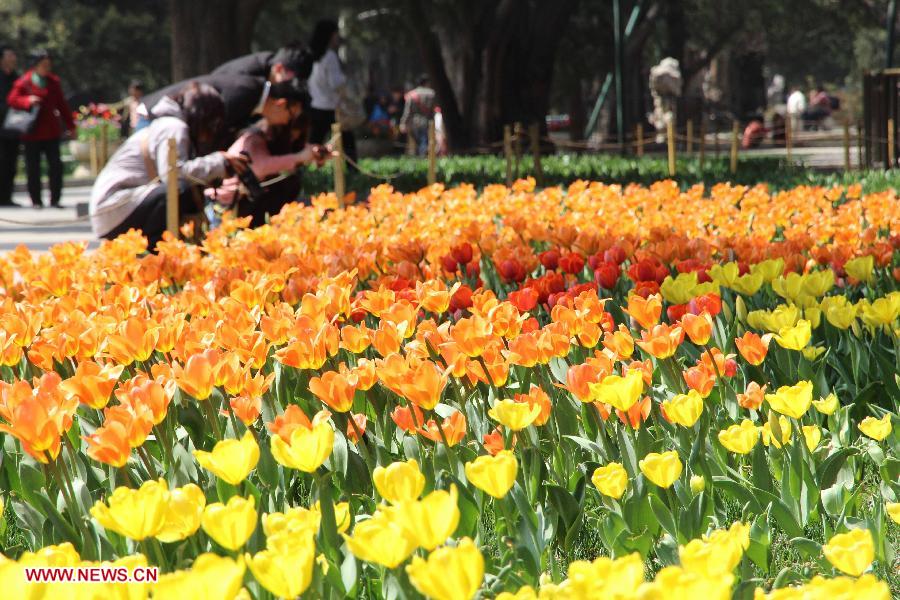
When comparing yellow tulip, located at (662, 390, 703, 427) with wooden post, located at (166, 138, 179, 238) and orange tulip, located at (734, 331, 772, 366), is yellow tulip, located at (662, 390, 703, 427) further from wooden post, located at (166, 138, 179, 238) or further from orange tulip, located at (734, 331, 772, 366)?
wooden post, located at (166, 138, 179, 238)

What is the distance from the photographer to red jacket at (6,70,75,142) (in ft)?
47.6

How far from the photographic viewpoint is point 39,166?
15.4 meters

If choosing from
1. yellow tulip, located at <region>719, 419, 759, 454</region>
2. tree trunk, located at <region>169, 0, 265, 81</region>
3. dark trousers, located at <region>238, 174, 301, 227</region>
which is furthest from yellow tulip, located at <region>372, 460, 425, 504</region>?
tree trunk, located at <region>169, 0, 265, 81</region>

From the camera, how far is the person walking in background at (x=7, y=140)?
49.7ft

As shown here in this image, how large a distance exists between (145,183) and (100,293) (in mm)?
3790

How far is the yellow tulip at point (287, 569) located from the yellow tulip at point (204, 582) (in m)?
0.08

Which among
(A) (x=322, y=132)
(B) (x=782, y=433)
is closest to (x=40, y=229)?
(A) (x=322, y=132)

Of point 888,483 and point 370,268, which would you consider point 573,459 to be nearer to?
point 888,483

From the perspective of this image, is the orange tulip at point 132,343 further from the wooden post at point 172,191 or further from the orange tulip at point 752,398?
the wooden post at point 172,191

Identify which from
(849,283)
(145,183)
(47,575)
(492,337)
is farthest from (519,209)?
(47,575)

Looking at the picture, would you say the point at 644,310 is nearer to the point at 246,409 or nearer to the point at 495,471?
the point at 246,409

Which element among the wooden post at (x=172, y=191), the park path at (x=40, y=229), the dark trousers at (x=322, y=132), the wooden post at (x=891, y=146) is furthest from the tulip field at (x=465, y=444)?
the wooden post at (x=891, y=146)

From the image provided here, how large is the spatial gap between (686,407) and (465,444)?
51 centimetres

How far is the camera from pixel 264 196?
29.6 feet
